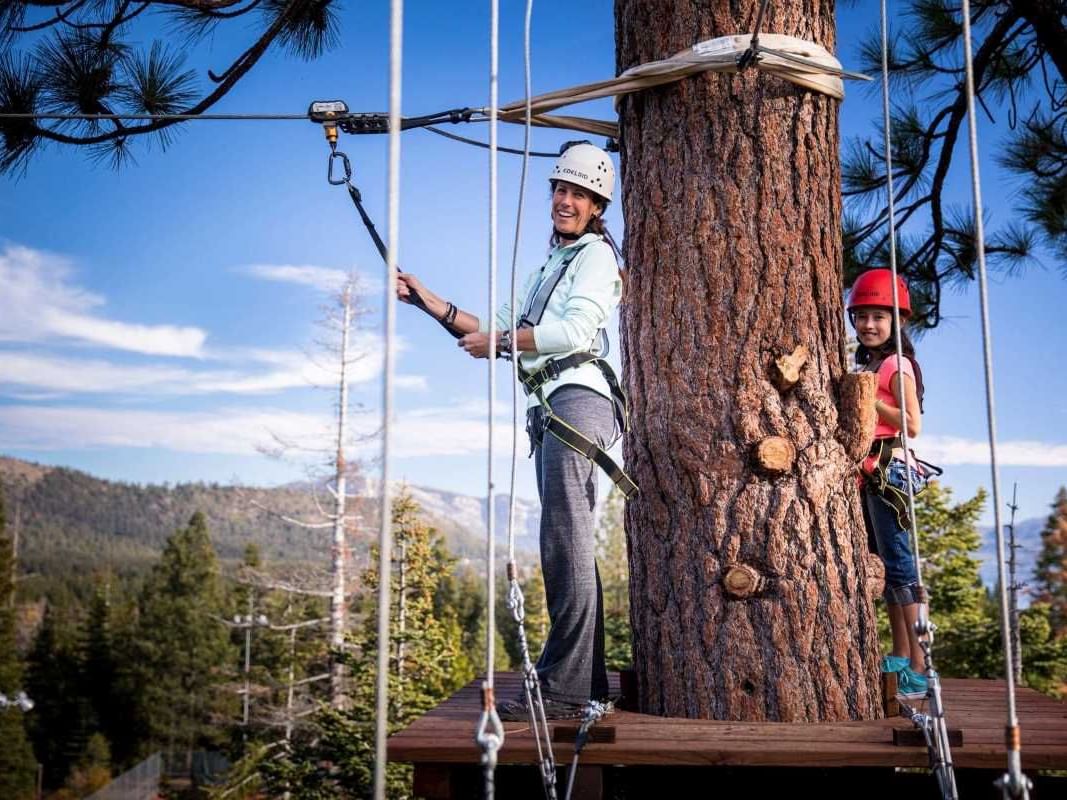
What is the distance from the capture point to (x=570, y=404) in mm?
2434

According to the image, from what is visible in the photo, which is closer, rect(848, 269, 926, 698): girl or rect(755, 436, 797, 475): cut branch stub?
rect(755, 436, 797, 475): cut branch stub

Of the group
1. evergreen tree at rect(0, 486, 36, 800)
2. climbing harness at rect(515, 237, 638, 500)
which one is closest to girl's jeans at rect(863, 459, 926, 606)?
climbing harness at rect(515, 237, 638, 500)

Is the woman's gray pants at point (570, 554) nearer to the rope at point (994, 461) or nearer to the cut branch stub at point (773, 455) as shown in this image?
the cut branch stub at point (773, 455)

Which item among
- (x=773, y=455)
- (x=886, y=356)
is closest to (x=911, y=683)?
(x=773, y=455)

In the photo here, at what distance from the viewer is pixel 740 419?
8.18ft

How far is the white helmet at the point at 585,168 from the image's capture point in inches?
101

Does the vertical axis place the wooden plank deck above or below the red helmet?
below

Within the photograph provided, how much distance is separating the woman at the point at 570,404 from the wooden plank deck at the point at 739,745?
6.1 inches

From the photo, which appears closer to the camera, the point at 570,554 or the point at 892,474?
the point at 570,554

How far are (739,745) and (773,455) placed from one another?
69cm

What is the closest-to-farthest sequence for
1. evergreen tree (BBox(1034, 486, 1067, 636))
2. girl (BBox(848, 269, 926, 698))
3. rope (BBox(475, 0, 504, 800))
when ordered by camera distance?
rope (BBox(475, 0, 504, 800)), girl (BBox(848, 269, 926, 698)), evergreen tree (BBox(1034, 486, 1067, 636))

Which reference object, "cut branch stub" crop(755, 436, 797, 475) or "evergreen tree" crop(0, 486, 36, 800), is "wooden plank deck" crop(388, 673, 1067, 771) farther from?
"evergreen tree" crop(0, 486, 36, 800)

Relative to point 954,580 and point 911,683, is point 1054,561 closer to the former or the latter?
point 954,580

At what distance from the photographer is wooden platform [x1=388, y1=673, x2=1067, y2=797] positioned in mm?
2047
